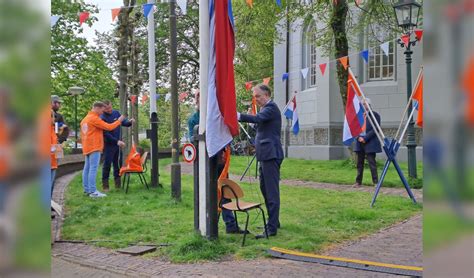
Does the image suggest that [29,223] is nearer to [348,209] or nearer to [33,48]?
[33,48]

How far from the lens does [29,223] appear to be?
0.82 metres

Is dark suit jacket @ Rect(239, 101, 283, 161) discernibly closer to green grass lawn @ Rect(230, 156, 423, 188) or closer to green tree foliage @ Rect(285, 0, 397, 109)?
green grass lawn @ Rect(230, 156, 423, 188)

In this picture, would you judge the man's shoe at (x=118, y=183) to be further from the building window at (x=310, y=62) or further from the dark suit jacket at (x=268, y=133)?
the building window at (x=310, y=62)

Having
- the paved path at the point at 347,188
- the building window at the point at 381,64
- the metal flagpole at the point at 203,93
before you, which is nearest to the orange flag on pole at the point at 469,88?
the metal flagpole at the point at 203,93

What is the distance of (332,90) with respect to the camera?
19516mm

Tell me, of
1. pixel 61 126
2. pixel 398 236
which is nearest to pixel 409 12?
pixel 398 236

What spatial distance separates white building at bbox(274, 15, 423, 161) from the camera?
59.6ft

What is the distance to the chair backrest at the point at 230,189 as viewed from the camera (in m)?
5.59

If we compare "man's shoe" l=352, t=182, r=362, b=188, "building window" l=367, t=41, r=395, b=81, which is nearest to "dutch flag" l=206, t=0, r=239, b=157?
"man's shoe" l=352, t=182, r=362, b=188

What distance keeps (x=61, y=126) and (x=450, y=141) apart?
324 inches

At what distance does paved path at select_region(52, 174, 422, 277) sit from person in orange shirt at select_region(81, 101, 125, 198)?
3.33 meters

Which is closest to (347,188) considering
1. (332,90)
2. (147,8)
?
(147,8)

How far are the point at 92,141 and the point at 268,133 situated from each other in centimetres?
437

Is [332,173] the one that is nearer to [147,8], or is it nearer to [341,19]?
[341,19]
